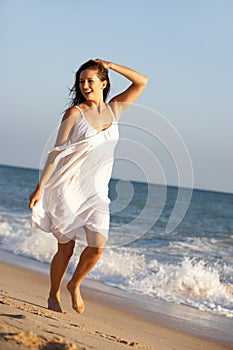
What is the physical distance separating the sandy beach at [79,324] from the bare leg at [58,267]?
0.11 meters

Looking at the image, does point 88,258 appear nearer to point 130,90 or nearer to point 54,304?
point 54,304

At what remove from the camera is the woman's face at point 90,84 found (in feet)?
17.0

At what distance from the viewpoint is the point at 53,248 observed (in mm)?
12508

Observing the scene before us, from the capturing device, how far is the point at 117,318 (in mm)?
6977

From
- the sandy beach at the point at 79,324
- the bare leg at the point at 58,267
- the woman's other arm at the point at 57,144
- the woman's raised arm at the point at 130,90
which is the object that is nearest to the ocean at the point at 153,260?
the bare leg at the point at 58,267

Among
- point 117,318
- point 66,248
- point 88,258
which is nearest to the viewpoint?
point 88,258

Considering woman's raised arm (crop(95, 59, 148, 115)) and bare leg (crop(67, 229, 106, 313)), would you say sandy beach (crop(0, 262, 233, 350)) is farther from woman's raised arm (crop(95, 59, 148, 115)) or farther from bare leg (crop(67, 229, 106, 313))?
woman's raised arm (crop(95, 59, 148, 115))

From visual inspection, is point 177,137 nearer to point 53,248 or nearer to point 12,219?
point 53,248

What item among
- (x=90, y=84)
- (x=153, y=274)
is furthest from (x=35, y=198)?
(x=153, y=274)

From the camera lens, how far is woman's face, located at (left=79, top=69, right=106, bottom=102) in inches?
204

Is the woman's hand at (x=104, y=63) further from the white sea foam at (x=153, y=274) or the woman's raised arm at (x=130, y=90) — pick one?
the white sea foam at (x=153, y=274)

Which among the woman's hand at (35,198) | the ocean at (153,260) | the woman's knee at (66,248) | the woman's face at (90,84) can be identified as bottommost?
the ocean at (153,260)

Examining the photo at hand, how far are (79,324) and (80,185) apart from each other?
1.03m

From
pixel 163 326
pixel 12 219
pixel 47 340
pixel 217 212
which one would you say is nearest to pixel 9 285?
pixel 163 326
